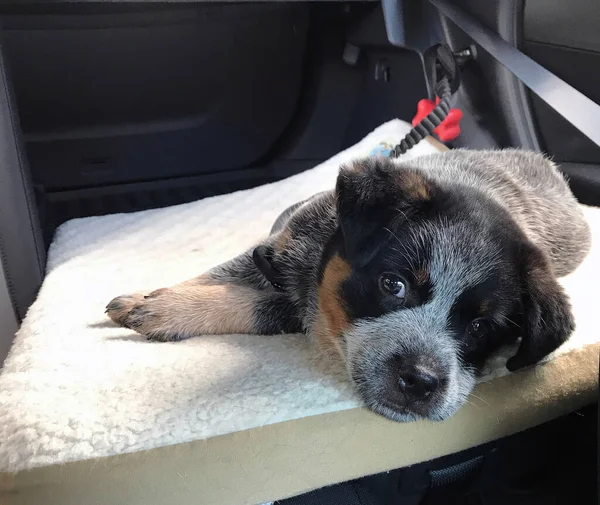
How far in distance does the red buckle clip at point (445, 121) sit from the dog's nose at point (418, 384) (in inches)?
81.3

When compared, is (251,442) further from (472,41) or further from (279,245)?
(472,41)

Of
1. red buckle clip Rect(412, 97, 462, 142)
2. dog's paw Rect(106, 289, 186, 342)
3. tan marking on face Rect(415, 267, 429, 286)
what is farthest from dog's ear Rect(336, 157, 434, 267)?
red buckle clip Rect(412, 97, 462, 142)

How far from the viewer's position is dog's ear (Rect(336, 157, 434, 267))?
1.65m

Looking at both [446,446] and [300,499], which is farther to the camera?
[300,499]

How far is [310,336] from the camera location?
1.90 m

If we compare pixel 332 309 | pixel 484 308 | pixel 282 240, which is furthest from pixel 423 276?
pixel 282 240

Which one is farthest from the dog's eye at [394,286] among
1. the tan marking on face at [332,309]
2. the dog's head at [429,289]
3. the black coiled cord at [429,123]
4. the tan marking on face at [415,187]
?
the black coiled cord at [429,123]

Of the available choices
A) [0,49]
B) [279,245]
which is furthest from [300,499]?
[0,49]

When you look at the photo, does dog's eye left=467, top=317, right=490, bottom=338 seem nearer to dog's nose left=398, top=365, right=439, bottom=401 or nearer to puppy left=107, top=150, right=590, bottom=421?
puppy left=107, top=150, right=590, bottom=421

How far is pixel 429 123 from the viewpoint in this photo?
313cm

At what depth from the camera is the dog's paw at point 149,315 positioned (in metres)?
1.85

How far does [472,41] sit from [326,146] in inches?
46.5

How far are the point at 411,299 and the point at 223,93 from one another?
2.37m

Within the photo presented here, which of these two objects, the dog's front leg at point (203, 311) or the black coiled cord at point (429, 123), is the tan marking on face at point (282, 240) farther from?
the black coiled cord at point (429, 123)
